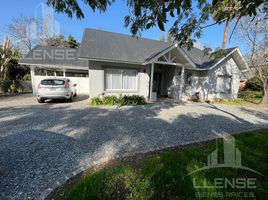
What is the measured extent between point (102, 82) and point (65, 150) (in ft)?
25.0

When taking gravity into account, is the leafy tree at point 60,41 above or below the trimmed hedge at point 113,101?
above

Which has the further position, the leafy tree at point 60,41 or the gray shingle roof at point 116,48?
the leafy tree at point 60,41

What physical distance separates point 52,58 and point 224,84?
18134mm

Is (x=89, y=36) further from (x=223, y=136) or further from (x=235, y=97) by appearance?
(x=235, y=97)

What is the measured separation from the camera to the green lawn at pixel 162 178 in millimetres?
2463

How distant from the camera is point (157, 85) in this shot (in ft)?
49.2

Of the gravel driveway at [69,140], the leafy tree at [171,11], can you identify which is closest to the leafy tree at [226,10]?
the leafy tree at [171,11]

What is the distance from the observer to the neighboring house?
11.1 metres

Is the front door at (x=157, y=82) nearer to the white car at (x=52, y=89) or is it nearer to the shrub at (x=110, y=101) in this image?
the shrub at (x=110, y=101)

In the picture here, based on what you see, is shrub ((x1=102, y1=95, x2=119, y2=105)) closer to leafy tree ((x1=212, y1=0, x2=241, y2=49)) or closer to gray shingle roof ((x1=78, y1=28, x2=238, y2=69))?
gray shingle roof ((x1=78, y1=28, x2=238, y2=69))

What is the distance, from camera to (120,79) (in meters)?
11.8

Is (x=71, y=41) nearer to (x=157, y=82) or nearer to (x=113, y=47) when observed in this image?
(x=113, y=47)

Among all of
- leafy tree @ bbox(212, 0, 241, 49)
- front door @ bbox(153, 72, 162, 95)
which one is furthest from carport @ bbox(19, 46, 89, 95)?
leafy tree @ bbox(212, 0, 241, 49)

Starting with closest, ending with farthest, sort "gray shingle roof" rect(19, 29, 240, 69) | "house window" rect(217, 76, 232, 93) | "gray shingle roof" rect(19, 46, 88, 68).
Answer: "gray shingle roof" rect(19, 29, 240, 69)
"gray shingle roof" rect(19, 46, 88, 68)
"house window" rect(217, 76, 232, 93)
